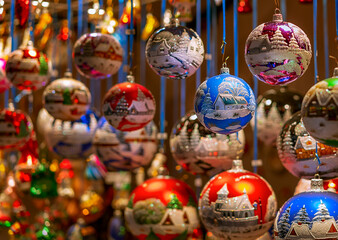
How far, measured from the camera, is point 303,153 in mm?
1958

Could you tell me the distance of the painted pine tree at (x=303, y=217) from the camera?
5.55 ft

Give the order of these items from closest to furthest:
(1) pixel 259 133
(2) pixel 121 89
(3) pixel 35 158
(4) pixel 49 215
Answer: (2) pixel 121 89, (1) pixel 259 133, (3) pixel 35 158, (4) pixel 49 215

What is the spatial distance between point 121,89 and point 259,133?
23.0 inches

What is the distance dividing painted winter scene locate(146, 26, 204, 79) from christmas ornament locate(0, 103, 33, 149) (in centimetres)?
100

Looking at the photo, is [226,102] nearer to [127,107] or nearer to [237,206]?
[237,206]

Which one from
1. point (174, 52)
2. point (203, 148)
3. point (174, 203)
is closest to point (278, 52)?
point (174, 52)

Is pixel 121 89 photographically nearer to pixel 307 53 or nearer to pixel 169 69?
pixel 169 69

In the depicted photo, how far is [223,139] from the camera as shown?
7.52 ft

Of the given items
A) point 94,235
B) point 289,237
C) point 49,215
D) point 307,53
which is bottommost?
point 94,235

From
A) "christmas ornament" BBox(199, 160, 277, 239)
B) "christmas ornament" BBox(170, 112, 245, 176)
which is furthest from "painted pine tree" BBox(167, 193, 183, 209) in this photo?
"christmas ornament" BBox(199, 160, 277, 239)

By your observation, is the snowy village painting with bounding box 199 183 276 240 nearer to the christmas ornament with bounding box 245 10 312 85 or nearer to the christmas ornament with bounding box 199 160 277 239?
the christmas ornament with bounding box 199 160 277 239

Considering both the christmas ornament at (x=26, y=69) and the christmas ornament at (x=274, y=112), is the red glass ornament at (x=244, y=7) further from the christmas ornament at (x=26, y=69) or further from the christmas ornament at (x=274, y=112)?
the christmas ornament at (x=26, y=69)

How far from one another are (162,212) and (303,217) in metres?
0.70

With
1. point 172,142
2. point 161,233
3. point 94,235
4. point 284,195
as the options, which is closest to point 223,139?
point 172,142
